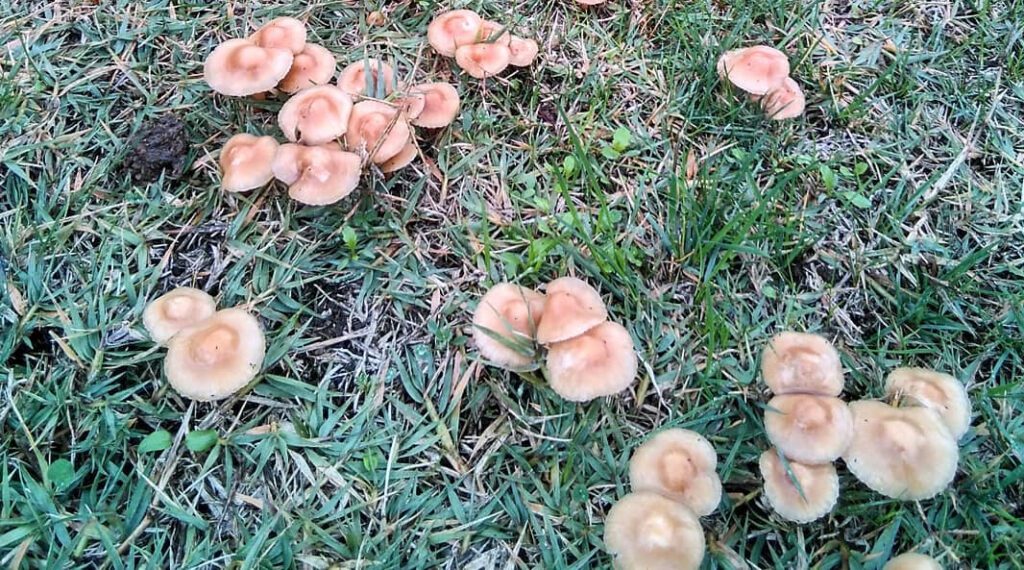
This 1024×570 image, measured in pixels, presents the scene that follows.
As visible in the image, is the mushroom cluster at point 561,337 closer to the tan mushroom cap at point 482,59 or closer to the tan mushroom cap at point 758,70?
the tan mushroom cap at point 482,59

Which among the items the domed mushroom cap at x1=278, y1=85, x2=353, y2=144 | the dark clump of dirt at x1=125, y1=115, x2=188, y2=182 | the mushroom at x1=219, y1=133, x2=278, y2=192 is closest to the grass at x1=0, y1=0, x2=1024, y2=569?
the dark clump of dirt at x1=125, y1=115, x2=188, y2=182

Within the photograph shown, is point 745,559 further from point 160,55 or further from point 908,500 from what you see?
point 160,55

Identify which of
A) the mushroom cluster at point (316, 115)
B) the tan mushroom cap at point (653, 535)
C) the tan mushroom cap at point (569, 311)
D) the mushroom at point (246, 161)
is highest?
the mushroom cluster at point (316, 115)

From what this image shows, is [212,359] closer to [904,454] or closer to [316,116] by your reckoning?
[316,116]

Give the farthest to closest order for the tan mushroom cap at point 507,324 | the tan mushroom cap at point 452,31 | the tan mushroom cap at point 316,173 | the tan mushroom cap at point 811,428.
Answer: the tan mushroom cap at point 452,31 → the tan mushroom cap at point 316,173 → the tan mushroom cap at point 507,324 → the tan mushroom cap at point 811,428

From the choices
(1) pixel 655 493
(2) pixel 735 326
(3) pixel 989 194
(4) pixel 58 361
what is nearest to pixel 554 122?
(2) pixel 735 326

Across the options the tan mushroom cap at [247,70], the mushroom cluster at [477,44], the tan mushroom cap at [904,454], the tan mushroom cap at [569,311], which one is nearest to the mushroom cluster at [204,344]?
the tan mushroom cap at [247,70]

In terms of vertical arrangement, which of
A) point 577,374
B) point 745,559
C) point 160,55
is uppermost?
point 160,55
